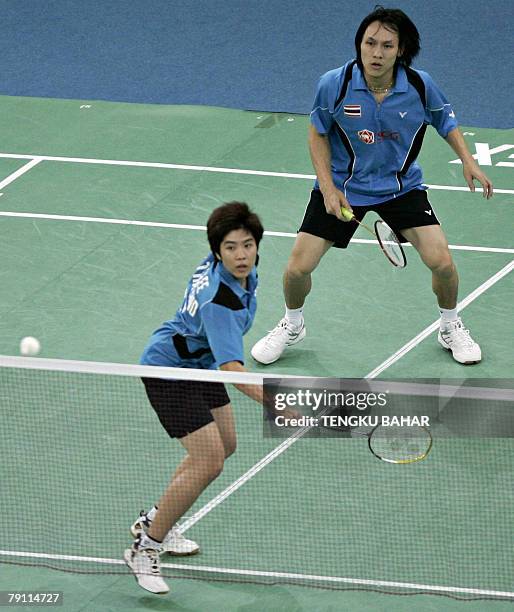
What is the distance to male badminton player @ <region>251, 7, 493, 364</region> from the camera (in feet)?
23.9

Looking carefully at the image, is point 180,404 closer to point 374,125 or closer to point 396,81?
point 374,125

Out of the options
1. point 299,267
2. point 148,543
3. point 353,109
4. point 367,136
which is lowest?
point 148,543

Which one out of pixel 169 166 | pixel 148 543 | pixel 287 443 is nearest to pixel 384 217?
pixel 287 443

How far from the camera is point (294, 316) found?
7.96m

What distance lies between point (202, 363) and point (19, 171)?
5232mm

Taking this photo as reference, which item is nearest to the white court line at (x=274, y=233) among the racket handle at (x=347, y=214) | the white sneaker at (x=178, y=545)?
the white sneaker at (x=178, y=545)

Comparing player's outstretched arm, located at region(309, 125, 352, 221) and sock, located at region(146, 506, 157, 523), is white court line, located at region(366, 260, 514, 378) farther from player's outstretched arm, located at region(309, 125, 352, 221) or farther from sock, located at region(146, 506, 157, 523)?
sock, located at region(146, 506, 157, 523)

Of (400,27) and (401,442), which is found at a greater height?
(400,27)

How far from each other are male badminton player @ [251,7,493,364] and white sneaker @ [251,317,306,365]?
0.91ft

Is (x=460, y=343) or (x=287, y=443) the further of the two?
(x=460, y=343)

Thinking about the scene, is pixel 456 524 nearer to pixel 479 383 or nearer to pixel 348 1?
pixel 479 383

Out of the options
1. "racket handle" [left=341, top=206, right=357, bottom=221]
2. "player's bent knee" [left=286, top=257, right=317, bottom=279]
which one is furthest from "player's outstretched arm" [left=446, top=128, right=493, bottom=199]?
"player's bent knee" [left=286, top=257, right=317, bottom=279]

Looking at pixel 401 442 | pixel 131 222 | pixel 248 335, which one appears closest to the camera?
pixel 401 442

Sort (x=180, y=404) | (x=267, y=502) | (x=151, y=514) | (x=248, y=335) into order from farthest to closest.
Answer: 1. (x=248, y=335)
2. (x=267, y=502)
3. (x=151, y=514)
4. (x=180, y=404)
